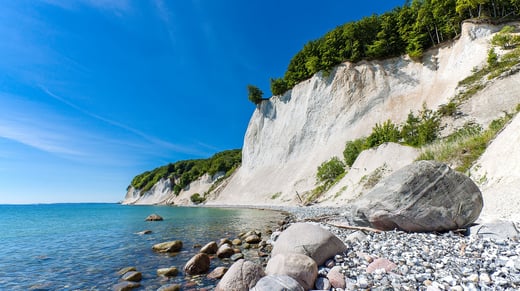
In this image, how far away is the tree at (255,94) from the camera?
2125 inches

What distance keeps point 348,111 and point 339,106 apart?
1800 millimetres

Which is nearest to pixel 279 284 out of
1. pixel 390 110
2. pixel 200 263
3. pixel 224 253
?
pixel 200 263

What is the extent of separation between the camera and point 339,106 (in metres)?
39.9

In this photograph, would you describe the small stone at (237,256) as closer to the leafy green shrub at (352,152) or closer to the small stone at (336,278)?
the small stone at (336,278)

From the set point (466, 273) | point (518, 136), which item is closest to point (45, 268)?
point (466, 273)

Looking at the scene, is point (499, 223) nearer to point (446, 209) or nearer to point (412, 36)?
point (446, 209)

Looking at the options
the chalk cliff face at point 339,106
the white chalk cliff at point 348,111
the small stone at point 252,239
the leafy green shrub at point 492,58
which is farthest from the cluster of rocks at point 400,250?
the leafy green shrub at point 492,58

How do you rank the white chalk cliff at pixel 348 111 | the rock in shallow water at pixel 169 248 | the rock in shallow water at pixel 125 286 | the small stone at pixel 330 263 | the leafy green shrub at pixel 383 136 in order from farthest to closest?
1. the leafy green shrub at pixel 383 136
2. the white chalk cliff at pixel 348 111
3. the rock in shallow water at pixel 169 248
4. the rock in shallow water at pixel 125 286
5. the small stone at pixel 330 263

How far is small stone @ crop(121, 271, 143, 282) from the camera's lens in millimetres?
7250

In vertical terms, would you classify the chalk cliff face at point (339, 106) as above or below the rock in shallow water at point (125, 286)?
above

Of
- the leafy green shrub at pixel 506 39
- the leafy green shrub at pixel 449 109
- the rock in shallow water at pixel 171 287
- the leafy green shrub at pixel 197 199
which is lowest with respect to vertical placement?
the leafy green shrub at pixel 197 199

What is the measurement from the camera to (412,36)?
3594 cm

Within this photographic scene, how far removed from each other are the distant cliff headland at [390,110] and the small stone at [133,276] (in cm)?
1084

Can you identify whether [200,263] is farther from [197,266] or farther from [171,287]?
[171,287]
